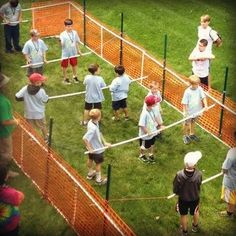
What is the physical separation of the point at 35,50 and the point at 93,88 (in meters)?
2.30

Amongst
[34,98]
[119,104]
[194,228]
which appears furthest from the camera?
[119,104]

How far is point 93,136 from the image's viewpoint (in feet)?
41.2

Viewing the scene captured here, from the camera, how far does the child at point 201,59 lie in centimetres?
1563

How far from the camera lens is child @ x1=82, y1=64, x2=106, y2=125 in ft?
47.7

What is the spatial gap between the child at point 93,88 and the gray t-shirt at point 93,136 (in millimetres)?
2225

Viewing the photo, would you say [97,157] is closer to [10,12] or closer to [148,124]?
[148,124]

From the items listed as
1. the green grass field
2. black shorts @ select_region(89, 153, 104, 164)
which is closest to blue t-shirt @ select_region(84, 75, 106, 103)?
the green grass field

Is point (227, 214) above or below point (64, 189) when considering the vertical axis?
below

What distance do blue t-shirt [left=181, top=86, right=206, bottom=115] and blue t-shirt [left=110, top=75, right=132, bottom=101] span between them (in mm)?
1458

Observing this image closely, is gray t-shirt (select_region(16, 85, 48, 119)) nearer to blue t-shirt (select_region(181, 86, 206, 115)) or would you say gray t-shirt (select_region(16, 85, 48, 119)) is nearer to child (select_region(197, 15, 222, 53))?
blue t-shirt (select_region(181, 86, 206, 115))

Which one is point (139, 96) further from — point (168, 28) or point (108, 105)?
point (168, 28)

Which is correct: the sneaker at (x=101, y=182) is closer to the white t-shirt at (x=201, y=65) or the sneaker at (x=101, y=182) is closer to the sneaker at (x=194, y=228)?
the sneaker at (x=194, y=228)

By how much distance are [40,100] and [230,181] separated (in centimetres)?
428

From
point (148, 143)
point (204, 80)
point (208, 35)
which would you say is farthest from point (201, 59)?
point (148, 143)
